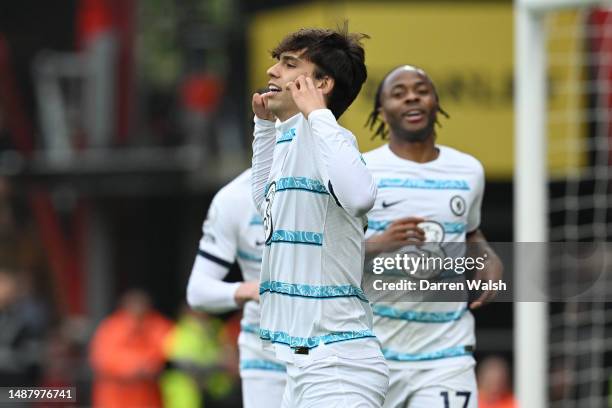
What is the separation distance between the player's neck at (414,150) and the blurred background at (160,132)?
6.66m

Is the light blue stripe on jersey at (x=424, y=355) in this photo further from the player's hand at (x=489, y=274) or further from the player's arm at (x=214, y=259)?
the player's arm at (x=214, y=259)

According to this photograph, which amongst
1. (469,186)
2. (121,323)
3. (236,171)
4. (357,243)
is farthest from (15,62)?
(357,243)

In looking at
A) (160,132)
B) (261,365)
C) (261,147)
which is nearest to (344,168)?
(261,147)

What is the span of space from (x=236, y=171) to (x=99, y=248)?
6.55ft

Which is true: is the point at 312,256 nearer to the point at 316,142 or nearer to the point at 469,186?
the point at 316,142

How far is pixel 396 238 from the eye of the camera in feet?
20.8

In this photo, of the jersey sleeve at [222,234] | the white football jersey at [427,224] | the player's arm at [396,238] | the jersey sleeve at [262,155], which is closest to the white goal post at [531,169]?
the white football jersey at [427,224]

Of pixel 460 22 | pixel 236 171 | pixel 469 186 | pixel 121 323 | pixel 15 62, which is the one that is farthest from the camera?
pixel 15 62

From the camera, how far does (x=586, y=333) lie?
12.8 metres

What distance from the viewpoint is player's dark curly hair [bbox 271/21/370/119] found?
5.47 m

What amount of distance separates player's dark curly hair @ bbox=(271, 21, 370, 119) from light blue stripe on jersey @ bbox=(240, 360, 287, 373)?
6.71 feet

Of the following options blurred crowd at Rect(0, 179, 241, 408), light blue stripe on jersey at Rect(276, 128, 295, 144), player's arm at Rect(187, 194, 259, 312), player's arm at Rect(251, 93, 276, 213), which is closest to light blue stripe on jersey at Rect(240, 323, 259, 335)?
player's arm at Rect(187, 194, 259, 312)

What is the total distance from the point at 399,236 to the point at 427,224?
0.44m

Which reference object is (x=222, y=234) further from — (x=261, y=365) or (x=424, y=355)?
(x=424, y=355)
